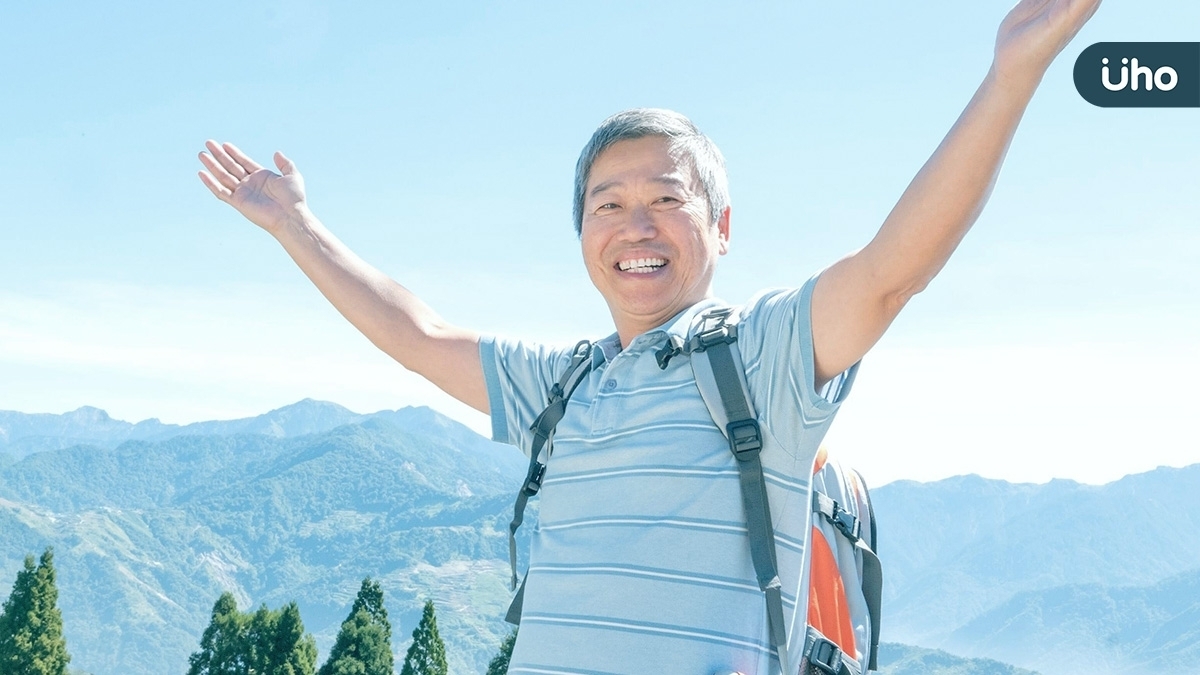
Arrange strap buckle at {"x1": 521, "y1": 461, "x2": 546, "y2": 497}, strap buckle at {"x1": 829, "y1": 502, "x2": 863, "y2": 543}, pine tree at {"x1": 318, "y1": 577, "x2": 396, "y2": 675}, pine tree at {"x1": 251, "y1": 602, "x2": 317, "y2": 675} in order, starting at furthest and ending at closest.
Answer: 1. pine tree at {"x1": 318, "y1": 577, "x2": 396, "y2": 675}
2. pine tree at {"x1": 251, "y1": 602, "x2": 317, "y2": 675}
3. strap buckle at {"x1": 521, "y1": 461, "x2": 546, "y2": 497}
4. strap buckle at {"x1": 829, "y1": 502, "x2": 863, "y2": 543}

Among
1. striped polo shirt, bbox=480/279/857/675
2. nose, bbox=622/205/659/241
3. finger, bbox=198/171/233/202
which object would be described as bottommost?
striped polo shirt, bbox=480/279/857/675

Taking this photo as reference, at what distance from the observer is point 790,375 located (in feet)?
8.70

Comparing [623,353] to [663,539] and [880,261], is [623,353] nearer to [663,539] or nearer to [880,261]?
[663,539]

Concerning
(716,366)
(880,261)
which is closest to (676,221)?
(716,366)

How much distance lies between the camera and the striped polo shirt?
2648mm

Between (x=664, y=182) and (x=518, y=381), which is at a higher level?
(x=664, y=182)

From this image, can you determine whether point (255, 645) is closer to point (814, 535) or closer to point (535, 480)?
point (535, 480)

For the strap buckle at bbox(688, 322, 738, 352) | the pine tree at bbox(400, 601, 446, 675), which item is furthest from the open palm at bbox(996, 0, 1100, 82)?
the pine tree at bbox(400, 601, 446, 675)

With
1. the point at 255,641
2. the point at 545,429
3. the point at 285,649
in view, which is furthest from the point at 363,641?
the point at 545,429

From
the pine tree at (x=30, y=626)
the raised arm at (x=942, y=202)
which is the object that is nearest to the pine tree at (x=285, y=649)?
the pine tree at (x=30, y=626)

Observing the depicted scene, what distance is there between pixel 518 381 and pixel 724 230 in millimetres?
822

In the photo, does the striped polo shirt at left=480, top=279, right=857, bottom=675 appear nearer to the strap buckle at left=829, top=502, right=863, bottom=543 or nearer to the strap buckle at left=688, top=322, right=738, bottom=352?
the strap buckle at left=688, top=322, right=738, bottom=352

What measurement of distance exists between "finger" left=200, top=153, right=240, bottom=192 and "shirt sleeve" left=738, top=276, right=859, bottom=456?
8.49 ft

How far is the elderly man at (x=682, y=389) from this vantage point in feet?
7.79
